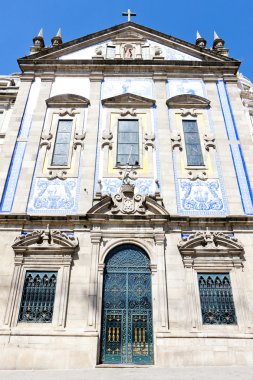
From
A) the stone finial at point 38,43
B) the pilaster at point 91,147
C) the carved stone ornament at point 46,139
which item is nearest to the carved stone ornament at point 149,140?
the pilaster at point 91,147

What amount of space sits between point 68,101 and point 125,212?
616 cm

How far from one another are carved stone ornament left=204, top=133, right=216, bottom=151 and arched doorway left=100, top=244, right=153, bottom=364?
5.14 meters

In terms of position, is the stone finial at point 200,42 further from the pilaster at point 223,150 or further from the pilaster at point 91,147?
the pilaster at point 91,147

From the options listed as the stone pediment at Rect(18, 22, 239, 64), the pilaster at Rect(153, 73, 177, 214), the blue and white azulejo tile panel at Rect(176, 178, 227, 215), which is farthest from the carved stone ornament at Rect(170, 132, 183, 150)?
the stone pediment at Rect(18, 22, 239, 64)

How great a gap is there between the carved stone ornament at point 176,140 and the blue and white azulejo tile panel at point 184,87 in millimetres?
Answer: 2285

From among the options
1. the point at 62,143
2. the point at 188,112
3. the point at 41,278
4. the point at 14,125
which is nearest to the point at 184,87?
the point at 188,112

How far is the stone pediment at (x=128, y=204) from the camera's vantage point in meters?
12.3

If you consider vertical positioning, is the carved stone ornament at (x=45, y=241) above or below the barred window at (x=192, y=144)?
below

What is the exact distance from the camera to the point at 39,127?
14.8 m

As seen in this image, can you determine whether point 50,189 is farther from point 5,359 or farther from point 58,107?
point 5,359

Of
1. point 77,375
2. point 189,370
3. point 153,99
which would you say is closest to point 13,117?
point 153,99

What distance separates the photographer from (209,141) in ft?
47.2

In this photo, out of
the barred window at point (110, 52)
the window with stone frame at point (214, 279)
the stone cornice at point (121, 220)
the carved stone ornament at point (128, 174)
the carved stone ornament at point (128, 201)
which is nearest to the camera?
the window with stone frame at point (214, 279)

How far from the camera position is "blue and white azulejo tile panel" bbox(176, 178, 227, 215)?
12.7m
